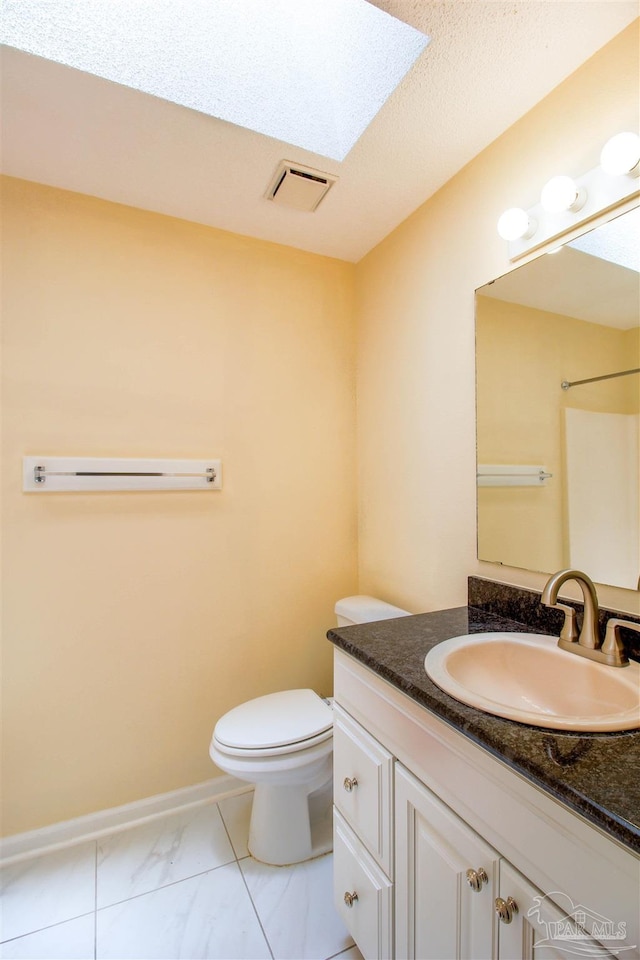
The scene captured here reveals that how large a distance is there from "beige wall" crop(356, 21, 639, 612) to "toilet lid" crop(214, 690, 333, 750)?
537mm

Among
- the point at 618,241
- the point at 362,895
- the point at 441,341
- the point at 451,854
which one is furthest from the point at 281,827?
the point at 618,241

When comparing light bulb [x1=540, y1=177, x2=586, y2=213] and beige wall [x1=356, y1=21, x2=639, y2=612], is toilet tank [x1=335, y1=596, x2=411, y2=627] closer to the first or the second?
beige wall [x1=356, y1=21, x2=639, y2=612]

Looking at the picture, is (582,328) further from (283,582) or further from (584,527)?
(283,582)

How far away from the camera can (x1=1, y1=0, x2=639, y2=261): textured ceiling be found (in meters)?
1.01

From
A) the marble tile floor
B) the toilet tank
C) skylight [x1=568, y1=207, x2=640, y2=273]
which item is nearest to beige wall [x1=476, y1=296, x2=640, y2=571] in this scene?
skylight [x1=568, y1=207, x2=640, y2=273]

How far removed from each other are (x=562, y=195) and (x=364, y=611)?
145 centimetres

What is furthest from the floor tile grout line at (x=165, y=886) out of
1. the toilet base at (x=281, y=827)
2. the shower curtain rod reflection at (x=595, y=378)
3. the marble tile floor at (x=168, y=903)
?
the shower curtain rod reflection at (x=595, y=378)

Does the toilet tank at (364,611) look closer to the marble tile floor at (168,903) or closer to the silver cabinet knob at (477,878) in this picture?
the marble tile floor at (168,903)

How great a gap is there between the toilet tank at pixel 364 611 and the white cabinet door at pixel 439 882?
30.4 inches

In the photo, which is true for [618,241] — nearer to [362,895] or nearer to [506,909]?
[506,909]

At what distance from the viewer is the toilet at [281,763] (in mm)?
1358

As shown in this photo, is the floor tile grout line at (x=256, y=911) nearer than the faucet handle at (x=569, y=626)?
No

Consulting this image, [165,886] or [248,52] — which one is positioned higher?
[248,52]

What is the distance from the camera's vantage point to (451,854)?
79 cm
